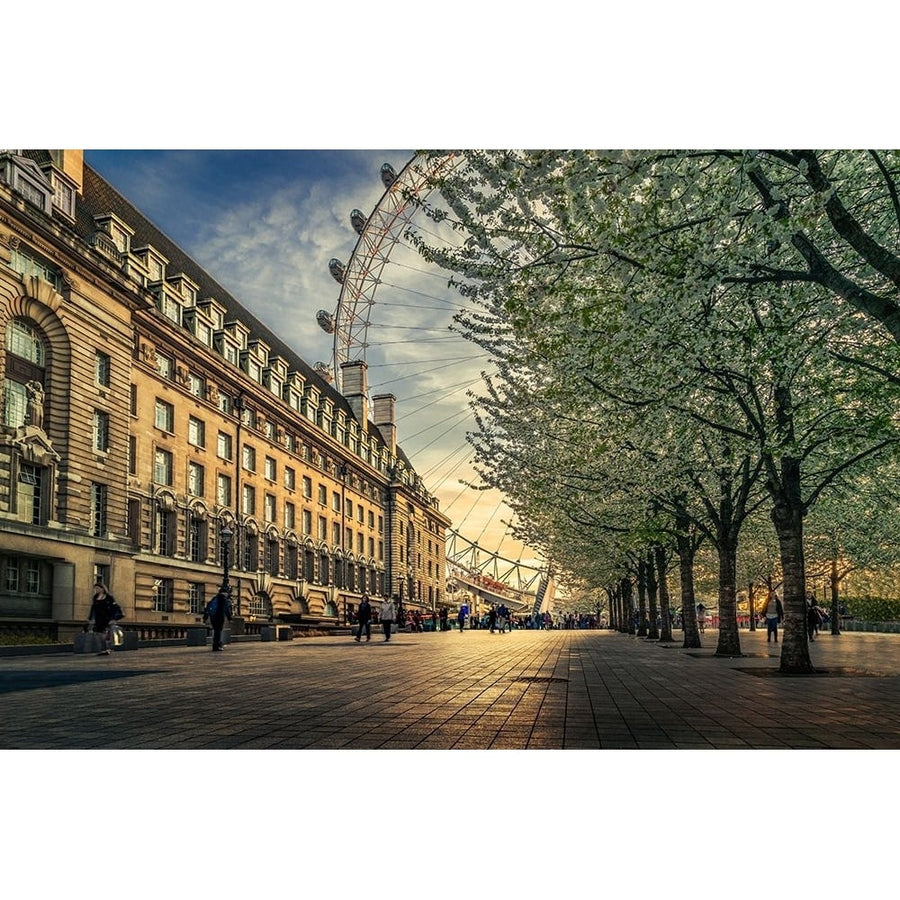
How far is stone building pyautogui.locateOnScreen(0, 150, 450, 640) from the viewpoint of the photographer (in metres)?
26.0

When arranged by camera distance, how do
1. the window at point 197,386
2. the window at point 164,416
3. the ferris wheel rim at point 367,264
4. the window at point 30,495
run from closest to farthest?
the ferris wheel rim at point 367,264 → the window at point 30,495 → the window at point 164,416 → the window at point 197,386

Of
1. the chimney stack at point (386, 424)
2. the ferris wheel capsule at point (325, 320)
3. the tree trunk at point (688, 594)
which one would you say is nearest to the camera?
the ferris wheel capsule at point (325, 320)

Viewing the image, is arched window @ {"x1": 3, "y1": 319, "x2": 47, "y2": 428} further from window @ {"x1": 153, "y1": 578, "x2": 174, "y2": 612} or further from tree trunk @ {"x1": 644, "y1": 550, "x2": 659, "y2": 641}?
tree trunk @ {"x1": 644, "y1": 550, "x2": 659, "y2": 641}

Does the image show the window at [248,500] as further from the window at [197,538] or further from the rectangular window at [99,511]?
the rectangular window at [99,511]

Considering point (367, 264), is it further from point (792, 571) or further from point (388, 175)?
point (792, 571)

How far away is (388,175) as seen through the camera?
1235 cm

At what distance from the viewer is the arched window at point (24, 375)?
1038 inches

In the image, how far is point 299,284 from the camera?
509 inches

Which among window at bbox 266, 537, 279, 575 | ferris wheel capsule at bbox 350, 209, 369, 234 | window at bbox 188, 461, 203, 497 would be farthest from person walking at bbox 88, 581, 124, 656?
window at bbox 266, 537, 279, 575

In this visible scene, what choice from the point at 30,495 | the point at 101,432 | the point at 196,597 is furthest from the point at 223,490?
the point at 30,495

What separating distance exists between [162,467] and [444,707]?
3454 cm

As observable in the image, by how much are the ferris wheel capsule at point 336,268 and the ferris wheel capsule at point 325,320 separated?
56cm

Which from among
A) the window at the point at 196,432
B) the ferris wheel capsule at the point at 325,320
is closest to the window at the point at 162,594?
the window at the point at 196,432
